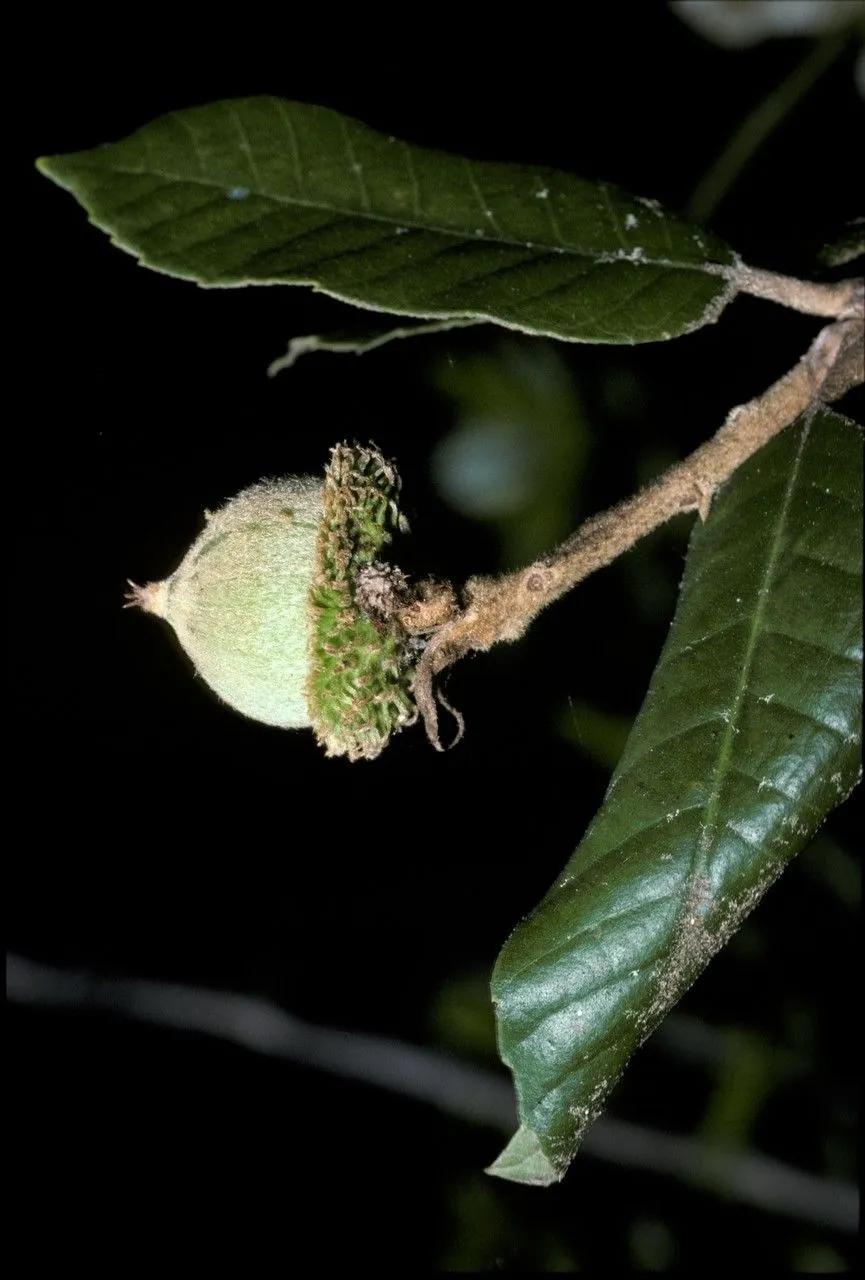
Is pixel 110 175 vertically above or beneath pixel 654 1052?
above

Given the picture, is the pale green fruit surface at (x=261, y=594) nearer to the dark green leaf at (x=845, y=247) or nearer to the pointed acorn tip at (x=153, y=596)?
the pointed acorn tip at (x=153, y=596)

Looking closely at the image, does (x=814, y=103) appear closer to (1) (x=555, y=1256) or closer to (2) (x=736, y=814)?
(2) (x=736, y=814)

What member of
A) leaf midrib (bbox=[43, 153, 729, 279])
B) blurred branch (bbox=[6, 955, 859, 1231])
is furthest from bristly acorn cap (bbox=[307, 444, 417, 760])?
blurred branch (bbox=[6, 955, 859, 1231])

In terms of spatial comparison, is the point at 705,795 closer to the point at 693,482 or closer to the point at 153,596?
the point at 693,482

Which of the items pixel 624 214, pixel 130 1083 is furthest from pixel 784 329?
pixel 130 1083

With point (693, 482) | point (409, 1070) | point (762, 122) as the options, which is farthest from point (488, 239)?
point (409, 1070)
